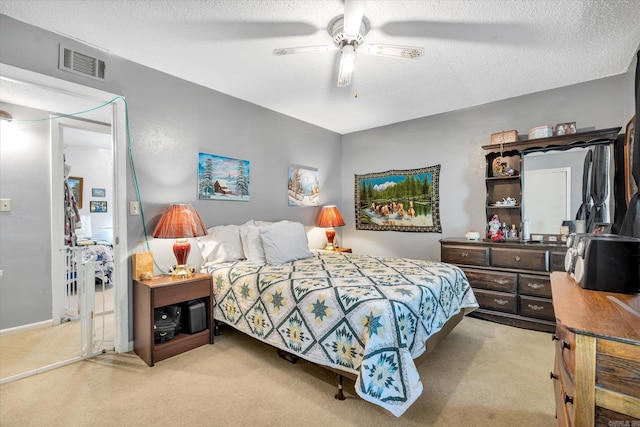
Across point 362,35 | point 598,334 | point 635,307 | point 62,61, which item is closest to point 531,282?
point 635,307

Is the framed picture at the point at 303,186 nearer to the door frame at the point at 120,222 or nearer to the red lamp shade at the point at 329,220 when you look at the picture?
the red lamp shade at the point at 329,220

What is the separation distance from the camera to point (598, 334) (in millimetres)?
775

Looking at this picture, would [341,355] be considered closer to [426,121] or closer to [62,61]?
[62,61]

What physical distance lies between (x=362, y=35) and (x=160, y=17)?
1.44 metres

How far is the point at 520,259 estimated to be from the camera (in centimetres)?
307

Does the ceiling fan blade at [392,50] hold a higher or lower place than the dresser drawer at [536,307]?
higher

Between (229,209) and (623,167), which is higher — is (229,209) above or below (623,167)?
below

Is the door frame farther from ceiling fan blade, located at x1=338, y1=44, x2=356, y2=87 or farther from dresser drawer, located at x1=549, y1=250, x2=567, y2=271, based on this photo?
dresser drawer, located at x1=549, y1=250, x2=567, y2=271

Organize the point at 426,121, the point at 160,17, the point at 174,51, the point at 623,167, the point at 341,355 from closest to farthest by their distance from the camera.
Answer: the point at 341,355 < the point at 160,17 < the point at 174,51 < the point at 623,167 < the point at 426,121

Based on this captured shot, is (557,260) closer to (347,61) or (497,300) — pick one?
(497,300)

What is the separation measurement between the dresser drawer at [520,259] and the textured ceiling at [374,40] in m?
1.79

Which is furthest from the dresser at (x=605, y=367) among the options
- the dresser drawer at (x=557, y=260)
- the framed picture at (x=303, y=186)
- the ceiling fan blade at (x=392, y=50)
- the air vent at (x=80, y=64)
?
the framed picture at (x=303, y=186)

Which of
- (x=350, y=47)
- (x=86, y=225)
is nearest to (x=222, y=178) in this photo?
(x=350, y=47)

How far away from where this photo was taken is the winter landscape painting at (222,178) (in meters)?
3.18
